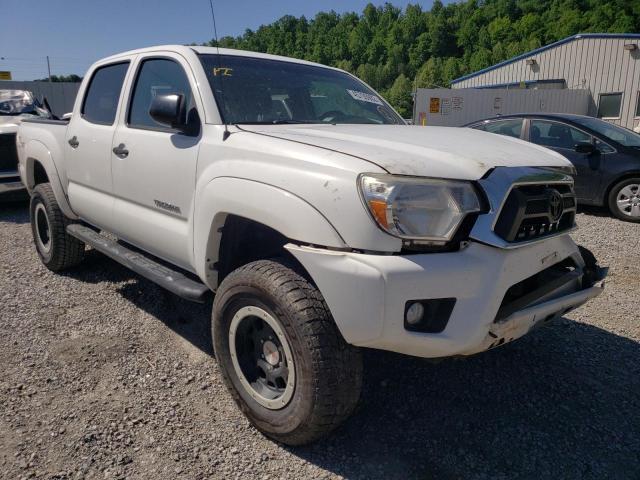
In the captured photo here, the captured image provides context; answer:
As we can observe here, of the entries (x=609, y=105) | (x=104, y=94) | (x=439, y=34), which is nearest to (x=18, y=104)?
(x=104, y=94)

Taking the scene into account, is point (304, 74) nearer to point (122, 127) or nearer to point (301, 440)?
point (122, 127)

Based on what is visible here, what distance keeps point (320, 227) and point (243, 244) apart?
854 mm

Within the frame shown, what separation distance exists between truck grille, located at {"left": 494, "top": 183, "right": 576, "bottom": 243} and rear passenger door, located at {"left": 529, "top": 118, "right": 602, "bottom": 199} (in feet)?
17.2

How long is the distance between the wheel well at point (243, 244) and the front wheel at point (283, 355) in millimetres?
275

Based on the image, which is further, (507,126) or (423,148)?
(507,126)

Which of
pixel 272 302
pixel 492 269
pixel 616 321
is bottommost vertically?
pixel 616 321

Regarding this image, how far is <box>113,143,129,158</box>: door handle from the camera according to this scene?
3.49 metres

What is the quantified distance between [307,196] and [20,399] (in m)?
2.04

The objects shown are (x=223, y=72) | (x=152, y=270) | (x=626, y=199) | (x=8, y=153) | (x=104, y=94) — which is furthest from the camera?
(x=8, y=153)

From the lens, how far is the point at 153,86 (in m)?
3.54

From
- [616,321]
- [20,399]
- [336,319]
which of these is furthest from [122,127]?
[616,321]

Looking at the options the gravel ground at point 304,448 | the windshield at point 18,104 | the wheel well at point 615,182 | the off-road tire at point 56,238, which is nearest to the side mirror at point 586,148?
the wheel well at point 615,182

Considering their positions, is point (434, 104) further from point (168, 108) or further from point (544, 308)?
point (544, 308)

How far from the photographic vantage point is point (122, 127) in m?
3.64
